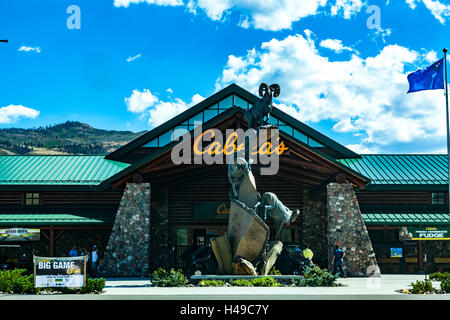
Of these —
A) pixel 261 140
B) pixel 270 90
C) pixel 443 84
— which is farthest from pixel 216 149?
pixel 443 84

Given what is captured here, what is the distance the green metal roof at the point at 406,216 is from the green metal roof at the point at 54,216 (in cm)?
1424

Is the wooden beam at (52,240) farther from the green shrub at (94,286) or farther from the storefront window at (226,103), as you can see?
the storefront window at (226,103)

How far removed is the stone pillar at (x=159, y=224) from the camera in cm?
2909

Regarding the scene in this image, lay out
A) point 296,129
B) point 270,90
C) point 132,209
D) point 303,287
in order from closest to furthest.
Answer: point 303,287 → point 270,90 → point 132,209 → point 296,129

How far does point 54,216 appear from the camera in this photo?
90.5 ft

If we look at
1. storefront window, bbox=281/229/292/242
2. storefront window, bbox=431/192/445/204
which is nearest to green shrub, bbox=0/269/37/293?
storefront window, bbox=281/229/292/242

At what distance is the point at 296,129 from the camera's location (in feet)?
104

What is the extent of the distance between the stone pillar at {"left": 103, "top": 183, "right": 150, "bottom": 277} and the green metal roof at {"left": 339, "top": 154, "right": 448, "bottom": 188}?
41.5 feet

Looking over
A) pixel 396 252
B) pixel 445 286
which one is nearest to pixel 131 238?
pixel 396 252

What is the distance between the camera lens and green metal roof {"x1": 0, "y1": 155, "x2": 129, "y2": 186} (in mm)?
29234

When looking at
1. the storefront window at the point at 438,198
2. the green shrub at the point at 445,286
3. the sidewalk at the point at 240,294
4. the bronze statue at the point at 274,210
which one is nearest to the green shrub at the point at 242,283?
the sidewalk at the point at 240,294

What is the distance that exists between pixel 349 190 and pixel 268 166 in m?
4.55

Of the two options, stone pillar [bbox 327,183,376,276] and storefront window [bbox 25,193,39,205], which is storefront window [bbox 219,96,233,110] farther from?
storefront window [bbox 25,193,39,205]
